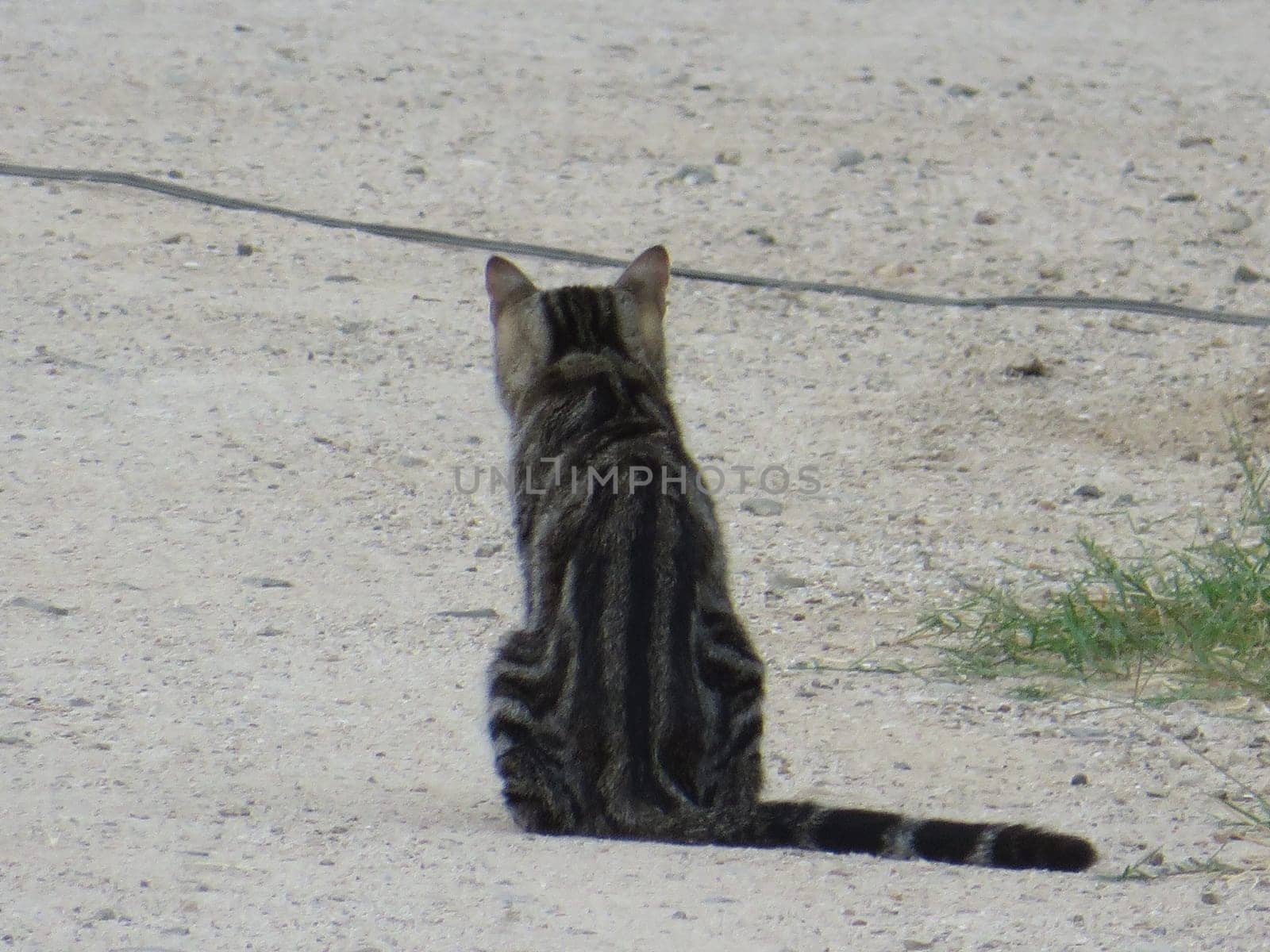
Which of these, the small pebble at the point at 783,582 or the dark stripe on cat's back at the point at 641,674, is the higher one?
the dark stripe on cat's back at the point at 641,674

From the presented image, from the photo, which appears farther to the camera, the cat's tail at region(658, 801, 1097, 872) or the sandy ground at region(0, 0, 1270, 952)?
the cat's tail at region(658, 801, 1097, 872)

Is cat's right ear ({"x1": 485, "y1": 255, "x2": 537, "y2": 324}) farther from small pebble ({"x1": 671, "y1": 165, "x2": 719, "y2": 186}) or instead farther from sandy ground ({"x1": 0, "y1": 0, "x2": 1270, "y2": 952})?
small pebble ({"x1": 671, "y1": 165, "x2": 719, "y2": 186})

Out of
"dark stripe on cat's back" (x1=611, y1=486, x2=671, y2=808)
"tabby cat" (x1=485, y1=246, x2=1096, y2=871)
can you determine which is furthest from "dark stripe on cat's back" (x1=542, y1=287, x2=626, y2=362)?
"dark stripe on cat's back" (x1=611, y1=486, x2=671, y2=808)

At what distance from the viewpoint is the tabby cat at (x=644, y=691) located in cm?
357

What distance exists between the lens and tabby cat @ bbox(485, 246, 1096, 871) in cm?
357

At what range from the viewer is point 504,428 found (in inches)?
245

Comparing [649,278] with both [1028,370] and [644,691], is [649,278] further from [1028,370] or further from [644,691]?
[1028,370]

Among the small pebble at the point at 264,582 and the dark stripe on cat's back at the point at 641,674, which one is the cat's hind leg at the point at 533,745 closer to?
the dark stripe on cat's back at the point at 641,674

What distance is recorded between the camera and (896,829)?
3512 millimetres

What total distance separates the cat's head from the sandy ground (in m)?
0.79

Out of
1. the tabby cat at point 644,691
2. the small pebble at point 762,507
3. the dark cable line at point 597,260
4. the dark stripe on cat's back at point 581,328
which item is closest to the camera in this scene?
the tabby cat at point 644,691

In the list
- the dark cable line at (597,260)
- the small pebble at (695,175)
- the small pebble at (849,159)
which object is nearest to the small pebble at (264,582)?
the dark cable line at (597,260)

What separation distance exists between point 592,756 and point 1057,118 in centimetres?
703

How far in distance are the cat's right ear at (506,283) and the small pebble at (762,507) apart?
1.49m
